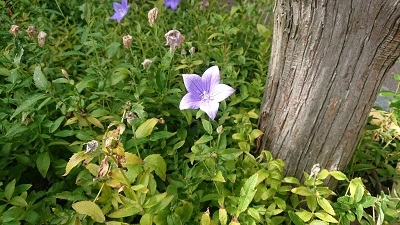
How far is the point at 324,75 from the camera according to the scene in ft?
4.33

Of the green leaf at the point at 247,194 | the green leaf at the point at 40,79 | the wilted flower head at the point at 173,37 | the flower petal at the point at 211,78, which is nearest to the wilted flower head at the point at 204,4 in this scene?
the wilted flower head at the point at 173,37

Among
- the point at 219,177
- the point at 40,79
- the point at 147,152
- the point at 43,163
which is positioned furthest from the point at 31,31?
the point at 219,177

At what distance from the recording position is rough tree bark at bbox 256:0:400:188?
1.18m

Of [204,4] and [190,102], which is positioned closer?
[190,102]

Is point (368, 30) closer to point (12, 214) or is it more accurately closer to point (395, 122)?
point (395, 122)

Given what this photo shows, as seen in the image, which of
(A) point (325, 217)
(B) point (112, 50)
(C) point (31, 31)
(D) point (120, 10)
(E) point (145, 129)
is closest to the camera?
(E) point (145, 129)

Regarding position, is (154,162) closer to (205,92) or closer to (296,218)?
(205,92)

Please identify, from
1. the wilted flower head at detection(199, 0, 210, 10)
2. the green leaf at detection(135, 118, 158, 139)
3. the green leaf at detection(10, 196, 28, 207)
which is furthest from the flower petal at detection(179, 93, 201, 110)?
the wilted flower head at detection(199, 0, 210, 10)

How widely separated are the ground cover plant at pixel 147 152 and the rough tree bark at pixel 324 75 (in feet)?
0.28

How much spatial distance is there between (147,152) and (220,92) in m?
0.35

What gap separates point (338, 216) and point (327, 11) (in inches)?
28.6

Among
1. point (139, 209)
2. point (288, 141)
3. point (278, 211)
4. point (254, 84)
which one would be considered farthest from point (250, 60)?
point (139, 209)

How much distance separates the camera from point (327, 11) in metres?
1.17

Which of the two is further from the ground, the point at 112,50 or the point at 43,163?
the point at 112,50
